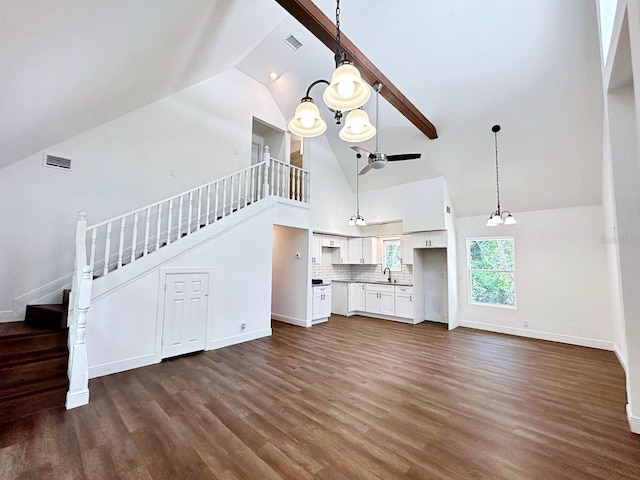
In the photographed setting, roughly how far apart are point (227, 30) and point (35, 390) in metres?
5.10

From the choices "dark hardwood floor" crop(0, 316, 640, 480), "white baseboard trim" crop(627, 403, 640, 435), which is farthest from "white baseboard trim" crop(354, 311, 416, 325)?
"white baseboard trim" crop(627, 403, 640, 435)

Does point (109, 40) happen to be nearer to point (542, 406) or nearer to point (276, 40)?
point (276, 40)

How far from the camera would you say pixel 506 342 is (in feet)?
17.4

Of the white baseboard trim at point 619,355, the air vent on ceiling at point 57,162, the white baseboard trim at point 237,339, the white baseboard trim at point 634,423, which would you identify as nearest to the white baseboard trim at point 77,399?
the white baseboard trim at point 237,339

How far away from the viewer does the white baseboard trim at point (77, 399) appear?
2660 mm

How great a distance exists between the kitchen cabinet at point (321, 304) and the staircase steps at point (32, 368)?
440cm

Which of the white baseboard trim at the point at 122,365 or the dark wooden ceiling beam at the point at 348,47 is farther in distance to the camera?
the white baseboard trim at the point at 122,365

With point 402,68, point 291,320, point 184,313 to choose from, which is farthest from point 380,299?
point 402,68

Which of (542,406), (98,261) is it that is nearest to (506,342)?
(542,406)

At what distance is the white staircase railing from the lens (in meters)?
2.76

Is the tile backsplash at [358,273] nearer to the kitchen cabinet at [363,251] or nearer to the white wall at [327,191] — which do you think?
the kitchen cabinet at [363,251]

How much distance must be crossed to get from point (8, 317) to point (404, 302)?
7.18 metres

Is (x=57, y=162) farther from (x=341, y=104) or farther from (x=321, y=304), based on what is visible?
(x=321, y=304)

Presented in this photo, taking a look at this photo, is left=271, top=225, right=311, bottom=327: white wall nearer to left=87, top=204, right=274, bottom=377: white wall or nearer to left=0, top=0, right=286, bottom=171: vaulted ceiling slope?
left=87, top=204, right=274, bottom=377: white wall
